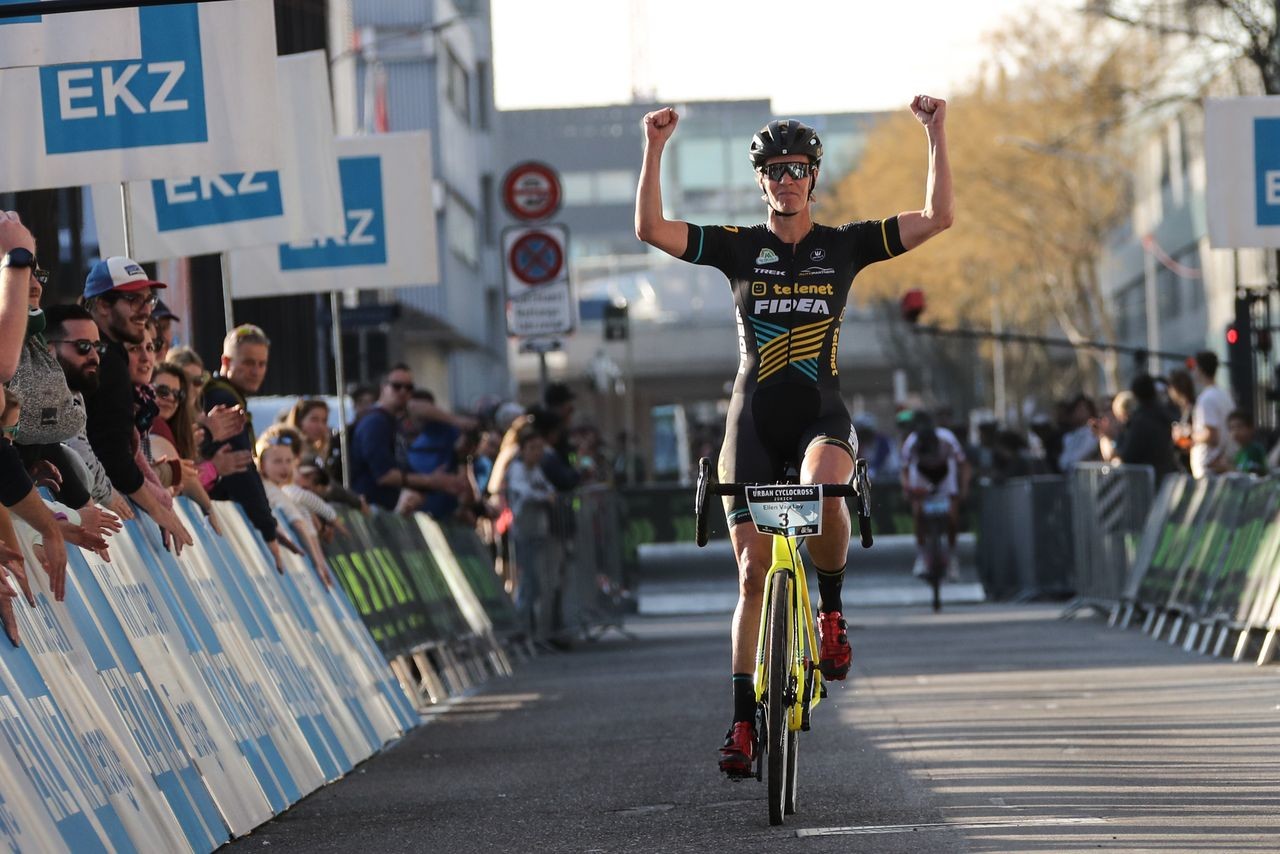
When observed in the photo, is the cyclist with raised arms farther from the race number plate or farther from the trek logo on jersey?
the race number plate

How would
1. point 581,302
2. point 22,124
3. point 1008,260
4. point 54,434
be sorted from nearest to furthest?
1. point 54,434
2. point 22,124
3. point 1008,260
4. point 581,302

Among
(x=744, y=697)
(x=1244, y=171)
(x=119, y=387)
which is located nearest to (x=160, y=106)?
(x=119, y=387)

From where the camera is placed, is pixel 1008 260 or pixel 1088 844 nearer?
pixel 1088 844

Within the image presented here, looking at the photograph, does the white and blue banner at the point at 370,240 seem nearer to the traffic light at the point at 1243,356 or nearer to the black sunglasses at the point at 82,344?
the black sunglasses at the point at 82,344

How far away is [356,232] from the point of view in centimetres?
1891

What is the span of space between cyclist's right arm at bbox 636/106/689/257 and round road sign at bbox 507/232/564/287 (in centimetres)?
1391

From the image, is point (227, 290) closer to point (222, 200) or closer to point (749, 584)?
point (222, 200)

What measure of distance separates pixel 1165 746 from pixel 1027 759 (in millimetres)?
749

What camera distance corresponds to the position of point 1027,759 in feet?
34.6

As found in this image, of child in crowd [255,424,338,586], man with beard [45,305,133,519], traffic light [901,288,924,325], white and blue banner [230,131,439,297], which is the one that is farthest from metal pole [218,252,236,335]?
traffic light [901,288,924,325]

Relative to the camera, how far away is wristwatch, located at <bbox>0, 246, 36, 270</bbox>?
7.66 meters

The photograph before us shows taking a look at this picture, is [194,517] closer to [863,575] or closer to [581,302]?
[863,575]

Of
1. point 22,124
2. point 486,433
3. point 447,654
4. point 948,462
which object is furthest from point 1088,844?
point 948,462

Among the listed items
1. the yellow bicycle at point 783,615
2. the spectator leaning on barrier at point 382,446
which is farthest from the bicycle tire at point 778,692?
the spectator leaning on barrier at point 382,446
